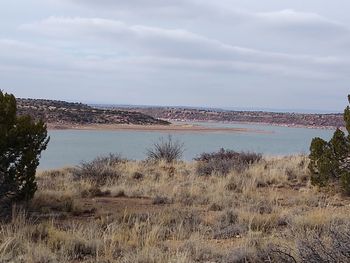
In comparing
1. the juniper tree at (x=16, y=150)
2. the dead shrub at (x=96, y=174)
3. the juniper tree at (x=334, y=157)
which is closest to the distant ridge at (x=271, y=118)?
the dead shrub at (x=96, y=174)

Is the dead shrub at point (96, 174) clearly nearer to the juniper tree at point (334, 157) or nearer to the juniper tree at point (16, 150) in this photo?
the juniper tree at point (16, 150)

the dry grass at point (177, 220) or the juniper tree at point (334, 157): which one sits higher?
the juniper tree at point (334, 157)

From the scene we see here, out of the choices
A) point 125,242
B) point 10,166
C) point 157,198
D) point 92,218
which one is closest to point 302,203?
point 157,198

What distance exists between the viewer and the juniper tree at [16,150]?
8.98 m

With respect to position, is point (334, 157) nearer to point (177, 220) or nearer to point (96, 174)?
point (177, 220)

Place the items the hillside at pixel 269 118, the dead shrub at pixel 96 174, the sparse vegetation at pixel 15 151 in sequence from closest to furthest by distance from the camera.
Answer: the sparse vegetation at pixel 15 151 → the dead shrub at pixel 96 174 → the hillside at pixel 269 118

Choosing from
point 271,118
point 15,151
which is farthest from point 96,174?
point 271,118

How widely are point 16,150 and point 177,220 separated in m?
2.97

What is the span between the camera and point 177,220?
28.5 ft

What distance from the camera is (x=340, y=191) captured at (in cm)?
1157

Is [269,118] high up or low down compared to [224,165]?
down

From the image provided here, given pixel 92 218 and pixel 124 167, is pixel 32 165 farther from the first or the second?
pixel 124 167

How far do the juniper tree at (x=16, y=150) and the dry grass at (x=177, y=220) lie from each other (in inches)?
18.3

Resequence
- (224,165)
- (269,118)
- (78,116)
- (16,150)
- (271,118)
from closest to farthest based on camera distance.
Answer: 1. (16,150)
2. (224,165)
3. (78,116)
4. (269,118)
5. (271,118)
